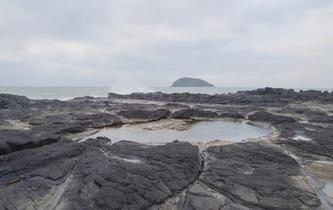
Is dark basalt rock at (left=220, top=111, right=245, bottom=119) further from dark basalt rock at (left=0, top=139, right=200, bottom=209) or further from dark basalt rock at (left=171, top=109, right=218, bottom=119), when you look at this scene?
dark basalt rock at (left=0, top=139, right=200, bottom=209)

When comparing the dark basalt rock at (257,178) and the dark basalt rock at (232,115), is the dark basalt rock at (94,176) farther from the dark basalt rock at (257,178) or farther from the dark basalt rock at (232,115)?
the dark basalt rock at (232,115)

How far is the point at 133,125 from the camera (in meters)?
21.0

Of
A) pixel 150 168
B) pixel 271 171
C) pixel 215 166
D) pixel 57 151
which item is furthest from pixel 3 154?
pixel 271 171

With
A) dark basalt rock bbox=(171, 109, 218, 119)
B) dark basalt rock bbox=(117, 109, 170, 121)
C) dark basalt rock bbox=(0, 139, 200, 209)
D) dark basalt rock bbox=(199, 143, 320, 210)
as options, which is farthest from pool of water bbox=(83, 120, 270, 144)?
dark basalt rock bbox=(0, 139, 200, 209)

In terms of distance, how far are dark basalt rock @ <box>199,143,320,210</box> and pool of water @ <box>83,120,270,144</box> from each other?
4.29 metres

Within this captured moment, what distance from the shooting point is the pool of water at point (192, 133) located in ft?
52.2

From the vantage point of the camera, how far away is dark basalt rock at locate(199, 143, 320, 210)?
7.77 metres

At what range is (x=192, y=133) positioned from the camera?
58.2 feet

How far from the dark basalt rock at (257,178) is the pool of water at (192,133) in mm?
4291

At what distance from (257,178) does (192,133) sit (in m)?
8.91

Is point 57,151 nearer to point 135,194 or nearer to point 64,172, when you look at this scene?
point 64,172

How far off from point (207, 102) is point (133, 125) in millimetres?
18397

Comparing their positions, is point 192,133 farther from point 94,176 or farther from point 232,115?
point 94,176

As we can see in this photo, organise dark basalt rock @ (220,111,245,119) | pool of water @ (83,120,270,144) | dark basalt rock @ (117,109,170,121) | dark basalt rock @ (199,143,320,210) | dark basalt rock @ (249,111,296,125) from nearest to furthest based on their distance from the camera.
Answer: dark basalt rock @ (199,143,320,210), pool of water @ (83,120,270,144), dark basalt rock @ (249,111,296,125), dark basalt rock @ (117,109,170,121), dark basalt rock @ (220,111,245,119)
